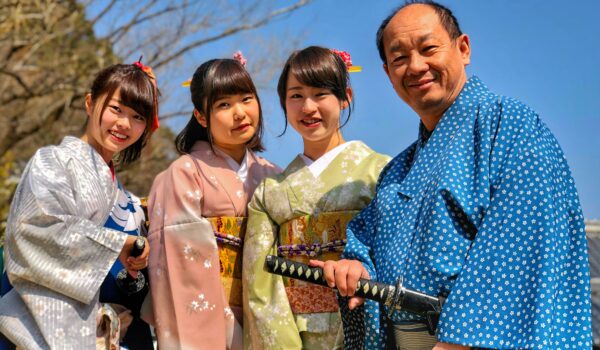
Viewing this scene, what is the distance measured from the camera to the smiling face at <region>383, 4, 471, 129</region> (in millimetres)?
2143

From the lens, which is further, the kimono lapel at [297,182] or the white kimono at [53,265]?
the kimono lapel at [297,182]

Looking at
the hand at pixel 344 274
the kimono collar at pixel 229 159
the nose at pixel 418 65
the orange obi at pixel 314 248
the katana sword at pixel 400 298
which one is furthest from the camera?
the kimono collar at pixel 229 159

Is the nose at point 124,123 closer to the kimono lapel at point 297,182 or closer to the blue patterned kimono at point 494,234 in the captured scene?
the kimono lapel at point 297,182

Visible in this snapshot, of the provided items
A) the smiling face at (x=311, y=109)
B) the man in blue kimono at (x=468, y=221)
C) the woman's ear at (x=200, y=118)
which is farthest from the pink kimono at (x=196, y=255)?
the man in blue kimono at (x=468, y=221)

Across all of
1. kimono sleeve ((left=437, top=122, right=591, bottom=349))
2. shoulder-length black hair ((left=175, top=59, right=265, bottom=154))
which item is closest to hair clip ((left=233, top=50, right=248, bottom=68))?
shoulder-length black hair ((left=175, top=59, right=265, bottom=154))

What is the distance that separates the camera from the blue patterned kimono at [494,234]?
5.75ft

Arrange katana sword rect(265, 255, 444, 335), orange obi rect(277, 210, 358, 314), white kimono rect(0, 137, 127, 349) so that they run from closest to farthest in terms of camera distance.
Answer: katana sword rect(265, 255, 444, 335), white kimono rect(0, 137, 127, 349), orange obi rect(277, 210, 358, 314)

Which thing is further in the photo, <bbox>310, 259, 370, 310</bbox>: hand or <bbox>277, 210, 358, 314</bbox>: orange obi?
<bbox>277, 210, 358, 314</bbox>: orange obi

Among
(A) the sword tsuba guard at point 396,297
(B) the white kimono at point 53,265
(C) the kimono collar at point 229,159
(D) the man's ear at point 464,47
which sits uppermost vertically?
(D) the man's ear at point 464,47

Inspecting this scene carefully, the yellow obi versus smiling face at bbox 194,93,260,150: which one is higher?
smiling face at bbox 194,93,260,150

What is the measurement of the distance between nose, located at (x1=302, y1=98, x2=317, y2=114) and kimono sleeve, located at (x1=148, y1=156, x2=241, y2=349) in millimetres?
639

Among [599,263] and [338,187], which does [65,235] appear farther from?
[599,263]

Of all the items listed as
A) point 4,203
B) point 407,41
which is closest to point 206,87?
point 407,41

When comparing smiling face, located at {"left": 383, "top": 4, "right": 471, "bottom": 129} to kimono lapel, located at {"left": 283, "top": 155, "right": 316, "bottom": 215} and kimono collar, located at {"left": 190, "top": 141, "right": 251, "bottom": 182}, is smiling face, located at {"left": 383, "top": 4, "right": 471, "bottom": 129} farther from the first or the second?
kimono collar, located at {"left": 190, "top": 141, "right": 251, "bottom": 182}
